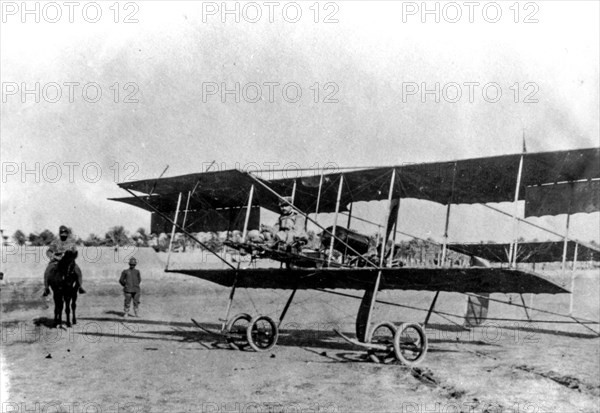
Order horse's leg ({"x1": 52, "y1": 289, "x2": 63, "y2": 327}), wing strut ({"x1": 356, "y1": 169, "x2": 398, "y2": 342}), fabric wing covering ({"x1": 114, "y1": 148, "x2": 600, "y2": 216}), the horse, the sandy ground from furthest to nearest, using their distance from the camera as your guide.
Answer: horse's leg ({"x1": 52, "y1": 289, "x2": 63, "y2": 327}), the horse, wing strut ({"x1": 356, "y1": 169, "x2": 398, "y2": 342}), fabric wing covering ({"x1": 114, "y1": 148, "x2": 600, "y2": 216}), the sandy ground

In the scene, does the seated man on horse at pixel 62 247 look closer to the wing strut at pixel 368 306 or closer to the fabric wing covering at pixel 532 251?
the wing strut at pixel 368 306

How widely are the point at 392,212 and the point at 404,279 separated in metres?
1.95

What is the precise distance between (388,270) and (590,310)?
15.5 metres

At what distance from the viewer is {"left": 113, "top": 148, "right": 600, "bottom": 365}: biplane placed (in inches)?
357

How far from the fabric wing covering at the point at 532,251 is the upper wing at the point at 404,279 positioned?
5916 millimetres

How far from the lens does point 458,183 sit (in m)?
10.4

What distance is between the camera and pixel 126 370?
26.4 ft

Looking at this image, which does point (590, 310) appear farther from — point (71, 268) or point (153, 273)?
point (153, 273)

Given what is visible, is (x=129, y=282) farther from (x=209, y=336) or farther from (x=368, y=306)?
(x=368, y=306)

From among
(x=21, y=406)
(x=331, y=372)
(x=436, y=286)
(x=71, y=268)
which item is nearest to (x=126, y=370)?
(x=21, y=406)

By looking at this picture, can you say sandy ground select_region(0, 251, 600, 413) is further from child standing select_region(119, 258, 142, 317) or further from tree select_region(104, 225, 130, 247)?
tree select_region(104, 225, 130, 247)

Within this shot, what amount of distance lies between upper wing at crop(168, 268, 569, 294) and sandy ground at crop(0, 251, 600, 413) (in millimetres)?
1321

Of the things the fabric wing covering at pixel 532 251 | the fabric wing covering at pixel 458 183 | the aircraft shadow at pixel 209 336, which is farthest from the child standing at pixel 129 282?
the fabric wing covering at pixel 532 251

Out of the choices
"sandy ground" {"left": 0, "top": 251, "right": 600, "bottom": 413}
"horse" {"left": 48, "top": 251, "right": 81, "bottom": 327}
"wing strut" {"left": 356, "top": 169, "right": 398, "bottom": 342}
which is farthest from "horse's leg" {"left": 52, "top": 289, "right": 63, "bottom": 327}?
"wing strut" {"left": 356, "top": 169, "right": 398, "bottom": 342}
